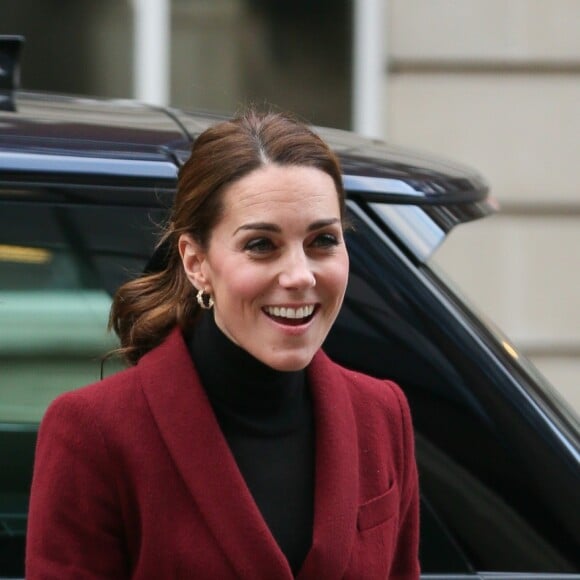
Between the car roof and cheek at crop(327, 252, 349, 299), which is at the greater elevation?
the car roof

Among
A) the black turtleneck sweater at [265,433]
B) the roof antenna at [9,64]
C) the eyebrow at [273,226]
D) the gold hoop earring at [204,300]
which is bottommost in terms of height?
the black turtleneck sweater at [265,433]

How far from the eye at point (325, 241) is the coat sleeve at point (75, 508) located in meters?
0.36

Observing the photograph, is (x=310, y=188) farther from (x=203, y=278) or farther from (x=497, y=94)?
(x=497, y=94)

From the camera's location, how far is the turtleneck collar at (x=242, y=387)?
6.17ft

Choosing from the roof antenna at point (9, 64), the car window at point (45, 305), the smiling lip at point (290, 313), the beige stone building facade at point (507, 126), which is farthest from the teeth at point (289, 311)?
the beige stone building facade at point (507, 126)

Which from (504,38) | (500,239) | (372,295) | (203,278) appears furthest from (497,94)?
(203,278)

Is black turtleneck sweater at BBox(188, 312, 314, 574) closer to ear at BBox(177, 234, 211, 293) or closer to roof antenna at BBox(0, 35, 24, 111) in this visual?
ear at BBox(177, 234, 211, 293)

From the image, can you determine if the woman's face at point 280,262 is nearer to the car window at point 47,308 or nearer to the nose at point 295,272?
the nose at point 295,272

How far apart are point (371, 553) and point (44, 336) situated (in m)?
0.67

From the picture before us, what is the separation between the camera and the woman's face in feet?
5.82

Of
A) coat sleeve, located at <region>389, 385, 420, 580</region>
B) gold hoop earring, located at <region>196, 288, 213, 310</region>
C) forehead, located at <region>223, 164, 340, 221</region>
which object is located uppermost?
forehead, located at <region>223, 164, 340, 221</region>

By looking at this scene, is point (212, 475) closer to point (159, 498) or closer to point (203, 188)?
point (159, 498)

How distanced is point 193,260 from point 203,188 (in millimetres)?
105

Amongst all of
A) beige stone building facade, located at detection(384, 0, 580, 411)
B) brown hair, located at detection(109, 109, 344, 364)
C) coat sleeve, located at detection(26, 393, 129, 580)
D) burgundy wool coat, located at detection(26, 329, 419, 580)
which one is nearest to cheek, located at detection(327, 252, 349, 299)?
brown hair, located at detection(109, 109, 344, 364)
